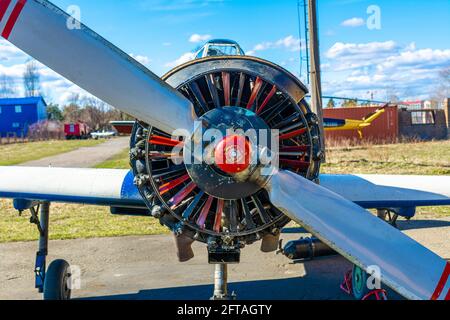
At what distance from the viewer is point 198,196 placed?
4.61m

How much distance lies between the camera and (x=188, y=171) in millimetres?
4465

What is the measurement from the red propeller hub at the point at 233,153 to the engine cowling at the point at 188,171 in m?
0.48

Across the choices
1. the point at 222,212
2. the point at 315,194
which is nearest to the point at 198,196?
the point at 222,212

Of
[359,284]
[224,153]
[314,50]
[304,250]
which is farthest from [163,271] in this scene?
[314,50]

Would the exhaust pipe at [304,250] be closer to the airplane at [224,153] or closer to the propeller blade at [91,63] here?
the airplane at [224,153]

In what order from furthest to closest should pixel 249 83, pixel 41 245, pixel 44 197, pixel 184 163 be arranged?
pixel 41 245
pixel 44 197
pixel 249 83
pixel 184 163

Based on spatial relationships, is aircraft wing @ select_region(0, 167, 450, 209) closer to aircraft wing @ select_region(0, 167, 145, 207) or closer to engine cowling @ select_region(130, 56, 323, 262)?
aircraft wing @ select_region(0, 167, 145, 207)

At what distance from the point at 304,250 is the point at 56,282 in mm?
3840

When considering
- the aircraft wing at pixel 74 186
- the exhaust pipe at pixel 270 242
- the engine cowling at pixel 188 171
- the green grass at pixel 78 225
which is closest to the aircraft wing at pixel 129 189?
the aircraft wing at pixel 74 186

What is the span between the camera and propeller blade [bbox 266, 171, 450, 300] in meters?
3.79

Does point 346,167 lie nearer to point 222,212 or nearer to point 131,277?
point 131,277

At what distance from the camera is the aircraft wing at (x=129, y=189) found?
6.53 m

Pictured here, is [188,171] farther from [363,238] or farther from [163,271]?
[163,271]
